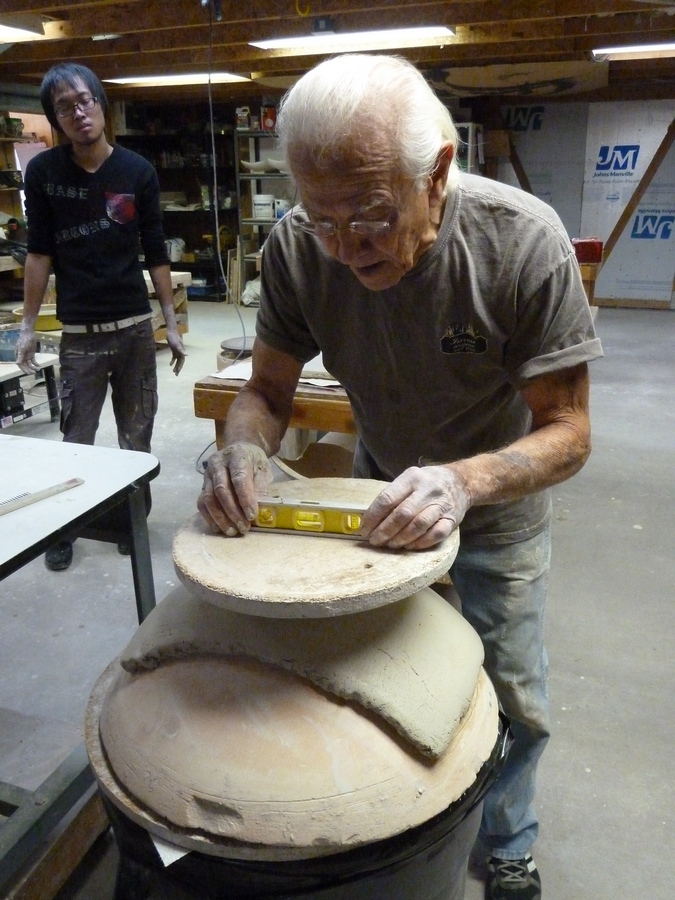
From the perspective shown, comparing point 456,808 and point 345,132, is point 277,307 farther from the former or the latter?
point 456,808

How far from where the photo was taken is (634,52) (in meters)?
6.30

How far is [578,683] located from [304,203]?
1.83 m

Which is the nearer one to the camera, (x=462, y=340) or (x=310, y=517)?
(x=310, y=517)

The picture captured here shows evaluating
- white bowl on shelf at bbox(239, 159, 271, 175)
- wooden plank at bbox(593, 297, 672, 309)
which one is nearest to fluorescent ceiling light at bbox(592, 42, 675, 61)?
wooden plank at bbox(593, 297, 672, 309)

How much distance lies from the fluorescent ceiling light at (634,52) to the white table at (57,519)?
226 inches

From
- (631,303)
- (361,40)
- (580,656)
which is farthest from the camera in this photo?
(631,303)

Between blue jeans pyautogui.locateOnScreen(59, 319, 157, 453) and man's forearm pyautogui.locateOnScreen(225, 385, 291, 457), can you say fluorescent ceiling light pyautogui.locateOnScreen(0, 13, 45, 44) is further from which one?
man's forearm pyautogui.locateOnScreen(225, 385, 291, 457)

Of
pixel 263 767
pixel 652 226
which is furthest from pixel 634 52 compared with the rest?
pixel 263 767

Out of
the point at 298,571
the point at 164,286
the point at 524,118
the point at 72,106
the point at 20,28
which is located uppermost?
the point at 20,28

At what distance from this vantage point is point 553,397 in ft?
3.97

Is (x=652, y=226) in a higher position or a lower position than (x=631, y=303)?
higher

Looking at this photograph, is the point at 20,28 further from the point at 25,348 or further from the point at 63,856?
the point at 63,856

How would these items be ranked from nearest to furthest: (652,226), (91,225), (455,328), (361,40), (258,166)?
(455,328) → (91,225) → (361,40) → (258,166) → (652,226)

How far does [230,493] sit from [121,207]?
6.98ft
